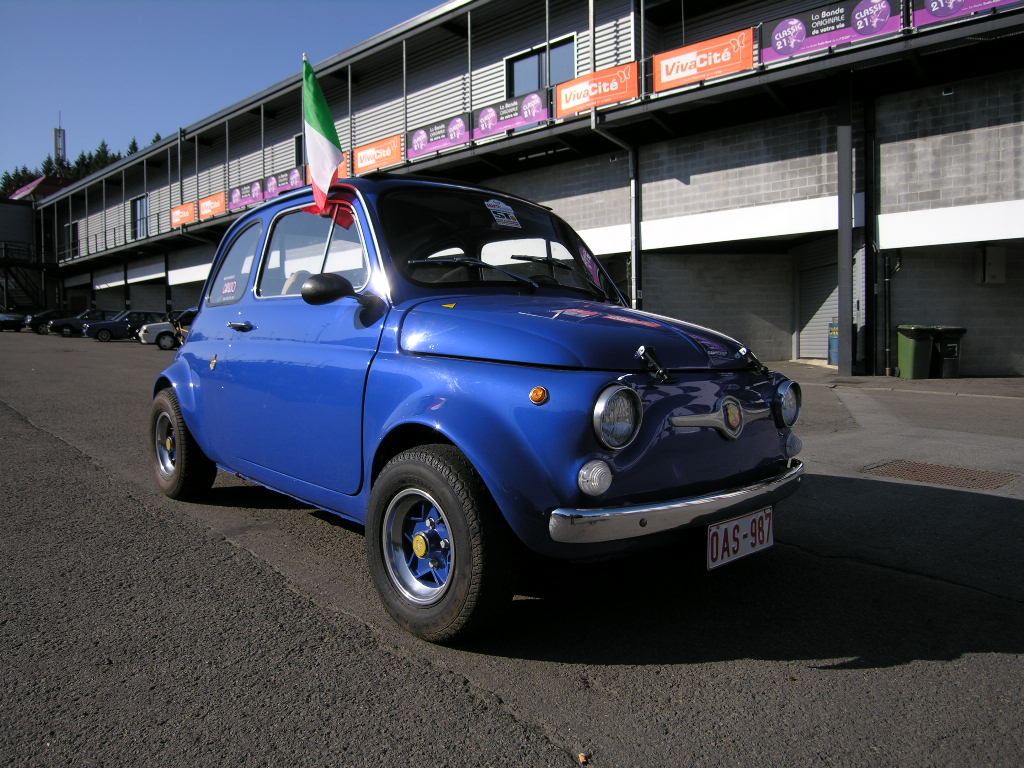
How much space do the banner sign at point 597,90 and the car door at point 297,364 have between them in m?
14.0

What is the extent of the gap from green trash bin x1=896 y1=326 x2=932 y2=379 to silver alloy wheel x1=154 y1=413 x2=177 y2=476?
13.5 meters

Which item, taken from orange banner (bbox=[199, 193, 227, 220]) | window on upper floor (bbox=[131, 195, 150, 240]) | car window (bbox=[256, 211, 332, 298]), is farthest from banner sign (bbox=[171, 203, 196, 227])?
car window (bbox=[256, 211, 332, 298])

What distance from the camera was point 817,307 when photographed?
17.5 meters

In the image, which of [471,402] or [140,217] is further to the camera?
[140,217]

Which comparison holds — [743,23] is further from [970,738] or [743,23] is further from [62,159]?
[62,159]

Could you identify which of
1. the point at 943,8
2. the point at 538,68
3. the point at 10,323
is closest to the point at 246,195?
the point at 538,68

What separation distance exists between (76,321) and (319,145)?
3436 centimetres

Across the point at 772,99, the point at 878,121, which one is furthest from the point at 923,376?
the point at 772,99

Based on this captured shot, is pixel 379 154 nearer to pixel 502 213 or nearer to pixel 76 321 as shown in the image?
pixel 502 213

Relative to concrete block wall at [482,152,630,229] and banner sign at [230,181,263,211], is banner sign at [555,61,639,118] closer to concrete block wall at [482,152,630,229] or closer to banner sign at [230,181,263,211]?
concrete block wall at [482,152,630,229]

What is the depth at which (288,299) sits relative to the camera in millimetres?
3773

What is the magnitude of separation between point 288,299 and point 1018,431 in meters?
7.84

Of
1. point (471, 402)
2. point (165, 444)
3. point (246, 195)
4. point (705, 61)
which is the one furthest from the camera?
point (246, 195)

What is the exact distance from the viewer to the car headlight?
3107 millimetres
